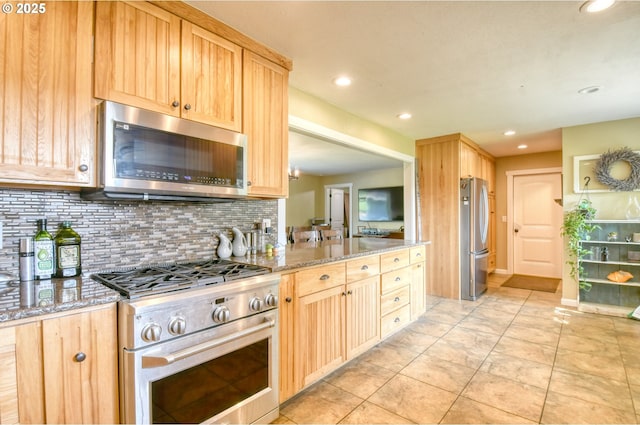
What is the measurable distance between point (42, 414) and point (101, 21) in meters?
1.62

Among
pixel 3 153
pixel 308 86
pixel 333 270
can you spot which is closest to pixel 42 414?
pixel 3 153

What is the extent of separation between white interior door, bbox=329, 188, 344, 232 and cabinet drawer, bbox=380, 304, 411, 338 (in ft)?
19.2

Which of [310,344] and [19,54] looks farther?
[310,344]

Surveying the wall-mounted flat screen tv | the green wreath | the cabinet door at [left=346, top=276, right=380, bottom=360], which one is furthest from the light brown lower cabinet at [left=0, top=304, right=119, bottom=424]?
the wall-mounted flat screen tv

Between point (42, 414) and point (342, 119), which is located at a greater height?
point (342, 119)

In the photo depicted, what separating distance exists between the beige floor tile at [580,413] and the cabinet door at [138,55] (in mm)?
2779

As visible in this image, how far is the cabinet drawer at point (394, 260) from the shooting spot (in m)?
2.68

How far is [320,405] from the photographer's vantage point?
6.26ft

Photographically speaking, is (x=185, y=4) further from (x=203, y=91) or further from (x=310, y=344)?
(x=310, y=344)

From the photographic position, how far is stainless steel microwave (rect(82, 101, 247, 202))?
54.4 inches

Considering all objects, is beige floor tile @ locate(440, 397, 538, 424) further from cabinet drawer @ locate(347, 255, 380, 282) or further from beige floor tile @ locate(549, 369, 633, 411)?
cabinet drawer @ locate(347, 255, 380, 282)

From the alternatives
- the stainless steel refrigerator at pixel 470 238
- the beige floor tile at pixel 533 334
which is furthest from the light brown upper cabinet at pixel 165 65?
the stainless steel refrigerator at pixel 470 238

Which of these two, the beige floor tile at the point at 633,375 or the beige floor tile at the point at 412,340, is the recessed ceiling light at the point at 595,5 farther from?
the beige floor tile at the point at 412,340

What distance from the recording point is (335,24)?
1833mm
